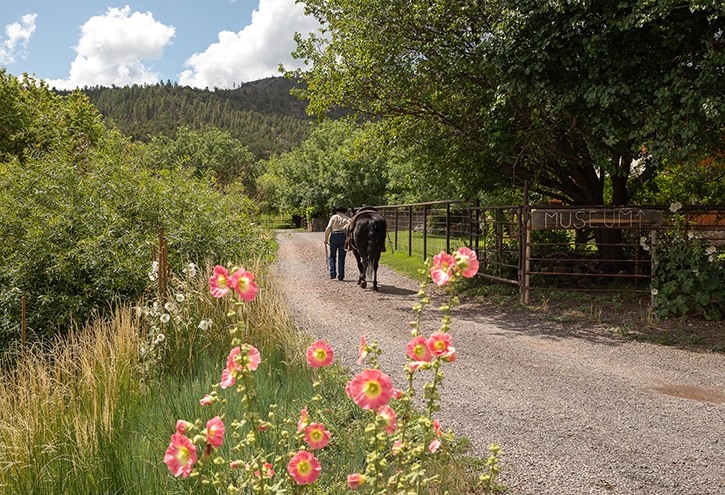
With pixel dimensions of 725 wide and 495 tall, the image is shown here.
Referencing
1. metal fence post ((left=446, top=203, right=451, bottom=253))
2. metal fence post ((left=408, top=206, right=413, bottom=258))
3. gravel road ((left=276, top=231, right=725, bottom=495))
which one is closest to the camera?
gravel road ((left=276, top=231, right=725, bottom=495))

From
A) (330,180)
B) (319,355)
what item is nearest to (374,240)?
(319,355)

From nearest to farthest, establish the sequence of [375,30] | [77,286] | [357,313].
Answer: [77,286] → [357,313] → [375,30]

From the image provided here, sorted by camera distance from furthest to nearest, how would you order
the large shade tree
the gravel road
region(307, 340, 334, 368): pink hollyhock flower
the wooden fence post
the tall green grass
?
the wooden fence post → the large shade tree → the gravel road → the tall green grass → region(307, 340, 334, 368): pink hollyhock flower

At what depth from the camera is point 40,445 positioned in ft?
11.2

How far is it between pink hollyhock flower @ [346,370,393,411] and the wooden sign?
8979 mm

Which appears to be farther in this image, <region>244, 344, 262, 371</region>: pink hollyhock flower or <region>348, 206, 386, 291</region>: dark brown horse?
<region>348, 206, 386, 291</region>: dark brown horse

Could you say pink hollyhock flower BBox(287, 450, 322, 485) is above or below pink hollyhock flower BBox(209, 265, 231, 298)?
below

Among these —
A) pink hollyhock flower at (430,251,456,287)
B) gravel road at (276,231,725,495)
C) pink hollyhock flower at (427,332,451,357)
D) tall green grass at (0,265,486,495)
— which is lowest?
gravel road at (276,231,725,495)

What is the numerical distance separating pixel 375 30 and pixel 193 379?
7638mm

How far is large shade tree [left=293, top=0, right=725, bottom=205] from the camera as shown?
773 cm

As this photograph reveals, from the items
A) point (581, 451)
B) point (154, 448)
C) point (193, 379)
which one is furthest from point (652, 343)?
point (154, 448)

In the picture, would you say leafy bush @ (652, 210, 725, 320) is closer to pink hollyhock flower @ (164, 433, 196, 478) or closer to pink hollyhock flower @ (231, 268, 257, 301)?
pink hollyhock flower @ (231, 268, 257, 301)

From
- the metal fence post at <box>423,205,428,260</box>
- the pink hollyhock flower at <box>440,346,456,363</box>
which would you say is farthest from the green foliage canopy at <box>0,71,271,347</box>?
the metal fence post at <box>423,205,428,260</box>

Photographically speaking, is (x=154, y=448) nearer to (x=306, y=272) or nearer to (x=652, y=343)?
(x=652, y=343)
